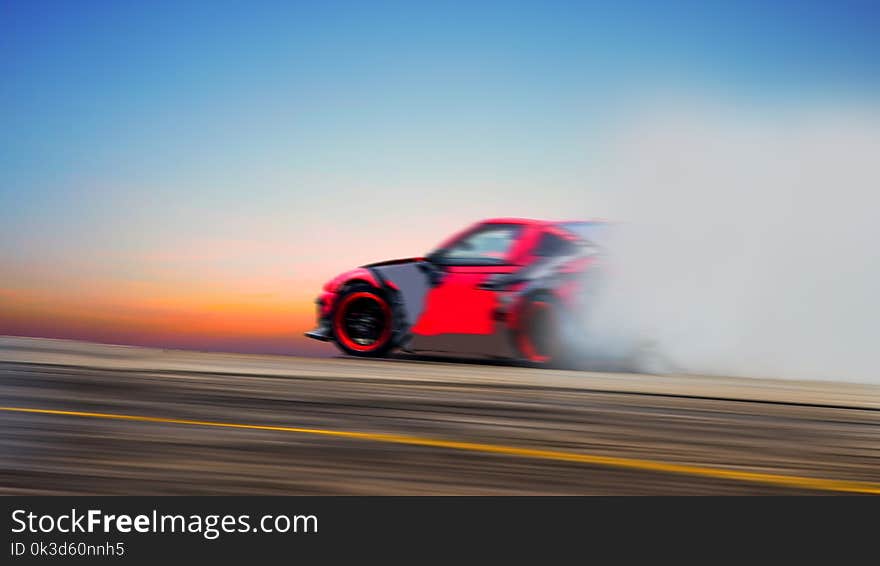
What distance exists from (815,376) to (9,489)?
7.59 metres

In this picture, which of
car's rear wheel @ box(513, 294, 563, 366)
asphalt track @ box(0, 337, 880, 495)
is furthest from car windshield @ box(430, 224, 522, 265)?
asphalt track @ box(0, 337, 880, 495)

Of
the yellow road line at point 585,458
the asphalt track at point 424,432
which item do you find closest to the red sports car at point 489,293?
the asphalt track at point 424,432

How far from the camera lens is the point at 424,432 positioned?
563 centimetres

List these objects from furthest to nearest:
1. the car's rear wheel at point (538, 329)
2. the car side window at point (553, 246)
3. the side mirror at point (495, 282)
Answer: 1. the car side window at point (553, 246)
2. the side mirror at point (495, 282)
3. the car's rear wheel at point (538, 329)

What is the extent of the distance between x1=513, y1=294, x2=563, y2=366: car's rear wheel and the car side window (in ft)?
1.46

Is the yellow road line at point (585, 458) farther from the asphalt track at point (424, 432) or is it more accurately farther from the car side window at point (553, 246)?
the car side window at point (553, 246)

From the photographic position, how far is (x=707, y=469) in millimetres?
4766

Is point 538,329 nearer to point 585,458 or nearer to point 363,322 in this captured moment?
point 363,322

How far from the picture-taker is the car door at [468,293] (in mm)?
9031

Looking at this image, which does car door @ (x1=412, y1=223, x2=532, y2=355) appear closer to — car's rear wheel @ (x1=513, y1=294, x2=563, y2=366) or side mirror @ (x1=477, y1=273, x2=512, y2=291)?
side mirror @ (x1=477, y1=273, x2=512, y2=291)

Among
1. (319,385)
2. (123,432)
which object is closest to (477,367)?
(319,385)

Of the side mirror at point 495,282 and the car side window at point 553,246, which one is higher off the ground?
the car side window at point 553,246
